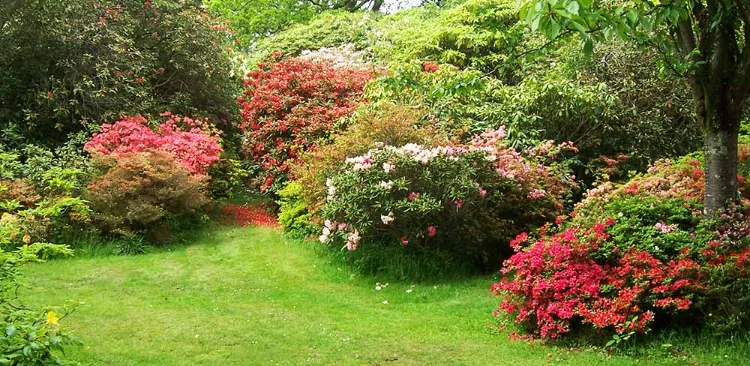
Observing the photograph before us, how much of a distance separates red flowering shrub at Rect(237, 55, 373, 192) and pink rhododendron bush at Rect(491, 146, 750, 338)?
17.7 feet

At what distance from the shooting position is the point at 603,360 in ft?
15.2

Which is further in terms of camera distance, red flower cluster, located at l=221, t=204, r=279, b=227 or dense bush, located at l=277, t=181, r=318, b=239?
red flower cluster, located at l=221, t=204, r=279, b=227

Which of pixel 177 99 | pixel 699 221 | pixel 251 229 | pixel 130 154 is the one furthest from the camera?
pixel 177 99

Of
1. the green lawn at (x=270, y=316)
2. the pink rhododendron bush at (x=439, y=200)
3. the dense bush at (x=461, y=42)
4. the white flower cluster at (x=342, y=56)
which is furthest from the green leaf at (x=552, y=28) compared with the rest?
the white flower cluster at (x=342, y=56)

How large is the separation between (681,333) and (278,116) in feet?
26.0

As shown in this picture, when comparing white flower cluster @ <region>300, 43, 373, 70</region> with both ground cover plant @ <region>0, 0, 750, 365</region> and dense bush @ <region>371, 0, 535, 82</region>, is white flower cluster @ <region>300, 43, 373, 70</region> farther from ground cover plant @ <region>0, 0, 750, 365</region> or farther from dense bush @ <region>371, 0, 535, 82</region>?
dense bush @ <region>371, 0, 535, 82</region>

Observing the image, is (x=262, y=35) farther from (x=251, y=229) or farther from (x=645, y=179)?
(x=645, y=179)

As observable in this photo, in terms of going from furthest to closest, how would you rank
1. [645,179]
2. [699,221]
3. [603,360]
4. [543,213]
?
[543,213], [645,179], [699,221], [603,360]

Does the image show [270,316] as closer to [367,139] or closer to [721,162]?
[367,139]

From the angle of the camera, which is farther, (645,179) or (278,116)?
(278,116)

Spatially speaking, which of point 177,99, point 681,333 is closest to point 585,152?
point 681,333

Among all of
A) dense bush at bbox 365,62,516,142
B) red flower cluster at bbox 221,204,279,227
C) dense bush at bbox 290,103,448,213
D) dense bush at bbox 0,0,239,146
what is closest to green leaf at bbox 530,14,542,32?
dense bush at bbox 290,103,448,213

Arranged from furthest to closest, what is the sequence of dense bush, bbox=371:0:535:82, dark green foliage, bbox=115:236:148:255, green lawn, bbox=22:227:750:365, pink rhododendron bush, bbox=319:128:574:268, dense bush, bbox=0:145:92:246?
dense bush, bbox=371:0:535:82, dark green foliage, bbox=115:236:148:255, dense bush, bbox=0:145:92:246, pink rhododendron bush, bbox=319:128:574:268, green lawn, bbox=22:227:750:365

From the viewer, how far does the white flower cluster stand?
44.3ft
